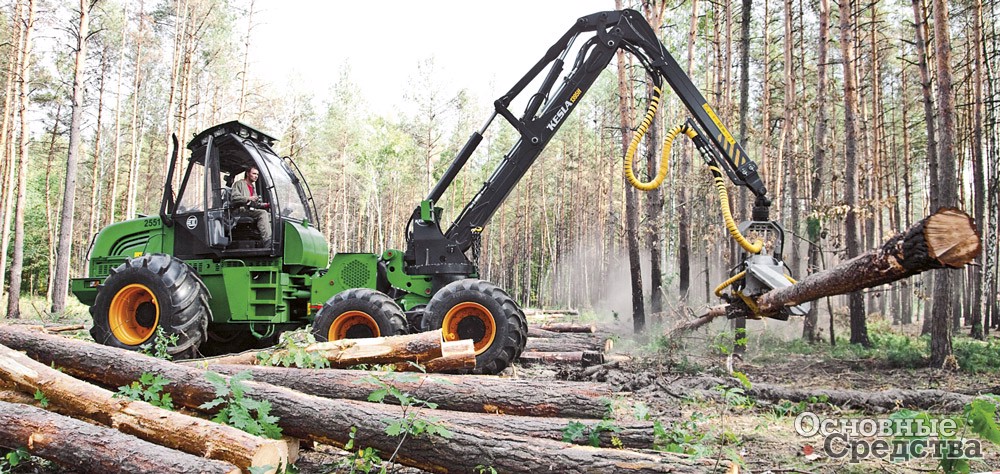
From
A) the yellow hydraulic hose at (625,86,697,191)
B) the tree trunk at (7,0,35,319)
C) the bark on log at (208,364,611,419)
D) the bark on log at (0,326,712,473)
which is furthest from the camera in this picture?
the tree trunk at (7,0,35,319)

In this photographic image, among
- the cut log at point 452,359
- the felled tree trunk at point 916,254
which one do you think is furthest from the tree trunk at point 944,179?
the cut log at point 452,359

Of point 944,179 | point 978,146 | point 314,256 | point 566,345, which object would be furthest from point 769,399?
point 978,146

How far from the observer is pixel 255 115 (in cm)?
2922

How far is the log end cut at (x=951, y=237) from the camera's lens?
3.80 m

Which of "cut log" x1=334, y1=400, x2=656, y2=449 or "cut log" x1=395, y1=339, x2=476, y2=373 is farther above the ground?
"cut log" x1=395, y1=339, x2=476, y2=373

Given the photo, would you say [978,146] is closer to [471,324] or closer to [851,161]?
[851,161]

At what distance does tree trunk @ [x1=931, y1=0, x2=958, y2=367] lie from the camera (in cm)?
A: 910

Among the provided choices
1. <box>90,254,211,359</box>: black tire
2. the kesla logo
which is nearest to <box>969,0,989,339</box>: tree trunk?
the kesla logo

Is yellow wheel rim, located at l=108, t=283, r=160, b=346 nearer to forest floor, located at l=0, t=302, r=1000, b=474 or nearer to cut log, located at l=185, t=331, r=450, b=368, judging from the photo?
forest floor, located at l=0, t=302, r=1000, b=474

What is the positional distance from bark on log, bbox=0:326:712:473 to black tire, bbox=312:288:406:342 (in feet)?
8.10

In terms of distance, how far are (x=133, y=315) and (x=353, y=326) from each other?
2.74m

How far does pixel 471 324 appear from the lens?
7336mm

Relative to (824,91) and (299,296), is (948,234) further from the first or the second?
(824,91)

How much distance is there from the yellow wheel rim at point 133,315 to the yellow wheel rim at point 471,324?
3.43 m
